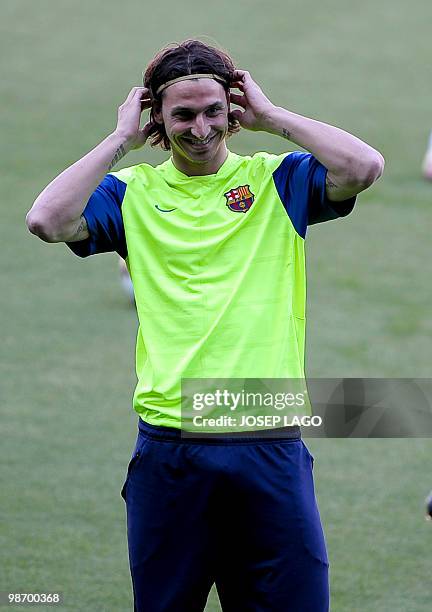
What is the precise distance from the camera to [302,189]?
3.39m

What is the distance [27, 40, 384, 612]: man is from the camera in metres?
3.28

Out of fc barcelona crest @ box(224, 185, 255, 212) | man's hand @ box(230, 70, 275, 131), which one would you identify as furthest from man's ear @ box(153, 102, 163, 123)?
fc barcelona crest @ box(224, 185, 255, 212)

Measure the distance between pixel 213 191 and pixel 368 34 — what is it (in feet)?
43.3

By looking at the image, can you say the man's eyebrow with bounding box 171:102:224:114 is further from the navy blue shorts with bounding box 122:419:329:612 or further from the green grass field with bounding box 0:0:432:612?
the green grass field with bounding box 0:0:432:612

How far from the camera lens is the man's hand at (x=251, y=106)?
11.6 ft

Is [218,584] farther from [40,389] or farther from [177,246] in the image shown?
[40,389]

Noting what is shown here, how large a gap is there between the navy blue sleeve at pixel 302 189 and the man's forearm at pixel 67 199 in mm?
512

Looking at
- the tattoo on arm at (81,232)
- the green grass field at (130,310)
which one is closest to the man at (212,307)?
the tattoo on arm at (81,232)

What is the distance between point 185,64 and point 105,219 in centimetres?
50

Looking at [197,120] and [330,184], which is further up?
[197,120]

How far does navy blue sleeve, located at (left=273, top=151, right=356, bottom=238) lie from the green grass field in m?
2.29

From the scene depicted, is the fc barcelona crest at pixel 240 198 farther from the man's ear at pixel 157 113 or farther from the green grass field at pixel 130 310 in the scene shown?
the green grass field at pixel 130 310

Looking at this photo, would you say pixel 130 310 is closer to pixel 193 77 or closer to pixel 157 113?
pixel 157 113

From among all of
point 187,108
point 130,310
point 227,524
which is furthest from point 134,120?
point 130,310
